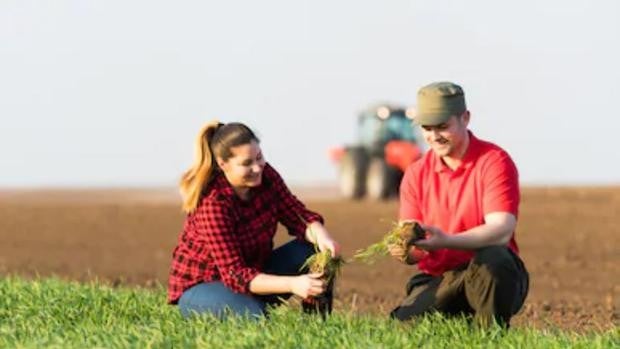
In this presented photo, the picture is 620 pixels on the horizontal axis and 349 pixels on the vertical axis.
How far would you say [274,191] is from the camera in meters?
7.87

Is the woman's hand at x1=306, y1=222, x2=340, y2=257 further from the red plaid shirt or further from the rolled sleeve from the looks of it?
the rolled sleeve

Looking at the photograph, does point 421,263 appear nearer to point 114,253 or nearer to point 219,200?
point 219,200

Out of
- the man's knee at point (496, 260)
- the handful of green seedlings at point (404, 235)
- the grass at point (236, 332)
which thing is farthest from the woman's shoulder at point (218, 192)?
the man's knee at point (496, 260)

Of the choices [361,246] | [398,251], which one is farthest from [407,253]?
[361,246]

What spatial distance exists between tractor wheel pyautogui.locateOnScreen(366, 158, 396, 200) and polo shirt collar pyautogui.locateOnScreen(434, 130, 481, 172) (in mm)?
19877

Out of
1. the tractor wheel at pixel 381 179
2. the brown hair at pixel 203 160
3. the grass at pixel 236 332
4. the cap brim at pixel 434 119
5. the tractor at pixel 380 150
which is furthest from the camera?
the tractor wheel at pixel 381 179

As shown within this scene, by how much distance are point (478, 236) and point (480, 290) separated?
314 millimetres

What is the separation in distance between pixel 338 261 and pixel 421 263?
54cm

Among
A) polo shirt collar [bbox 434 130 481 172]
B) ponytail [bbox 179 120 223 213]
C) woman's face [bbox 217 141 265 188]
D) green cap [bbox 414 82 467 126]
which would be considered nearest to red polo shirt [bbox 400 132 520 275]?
polo shirt collar [bbox 434 130 481 172]

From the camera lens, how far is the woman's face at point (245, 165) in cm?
748

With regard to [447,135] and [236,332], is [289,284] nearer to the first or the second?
[236,332]

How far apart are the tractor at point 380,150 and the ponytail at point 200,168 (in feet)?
62.2

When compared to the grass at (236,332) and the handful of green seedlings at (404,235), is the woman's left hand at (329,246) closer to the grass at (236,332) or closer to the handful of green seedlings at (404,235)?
the handful of green seedlings at (404,235)

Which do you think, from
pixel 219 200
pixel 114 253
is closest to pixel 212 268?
pixel 219 200
